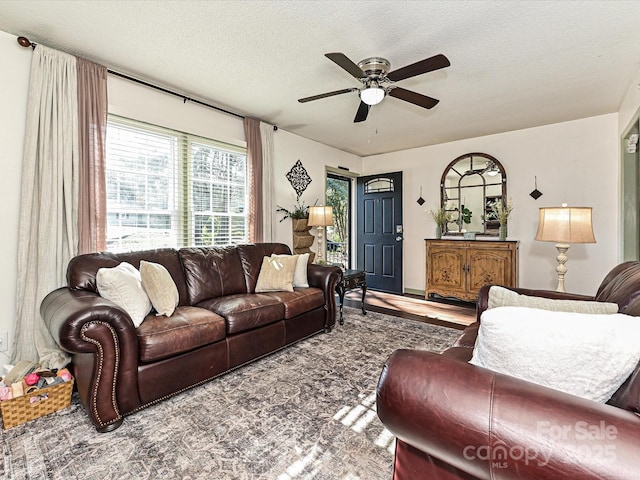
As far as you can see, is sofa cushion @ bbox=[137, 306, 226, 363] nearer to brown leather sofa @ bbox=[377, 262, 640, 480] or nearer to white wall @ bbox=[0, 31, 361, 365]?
white wall @ bbox=[0, 31, 361, 365]

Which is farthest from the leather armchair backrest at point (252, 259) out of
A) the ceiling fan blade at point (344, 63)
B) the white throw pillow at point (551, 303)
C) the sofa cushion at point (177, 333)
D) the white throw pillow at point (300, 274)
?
the white throw pillow at point (551, 303)

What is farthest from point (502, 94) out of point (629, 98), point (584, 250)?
point (584, 250)

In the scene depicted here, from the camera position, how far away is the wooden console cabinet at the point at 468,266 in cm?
438

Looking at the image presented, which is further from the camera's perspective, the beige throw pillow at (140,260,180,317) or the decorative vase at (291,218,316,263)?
the decorative vase at (291,218,316,263)

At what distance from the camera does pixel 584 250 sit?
411cm

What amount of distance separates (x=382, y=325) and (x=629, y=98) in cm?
342

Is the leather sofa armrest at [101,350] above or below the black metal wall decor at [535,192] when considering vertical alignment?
below

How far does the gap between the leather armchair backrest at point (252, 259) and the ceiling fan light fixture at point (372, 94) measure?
1.94m

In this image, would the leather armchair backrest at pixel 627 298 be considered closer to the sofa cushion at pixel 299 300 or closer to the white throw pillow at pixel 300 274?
the sofa cushion at pixel 299 300

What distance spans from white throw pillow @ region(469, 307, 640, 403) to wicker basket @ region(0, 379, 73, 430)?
2.48 m

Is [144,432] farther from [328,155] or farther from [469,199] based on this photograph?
[469,199]

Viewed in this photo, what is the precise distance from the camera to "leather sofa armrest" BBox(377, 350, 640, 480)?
0.72 metres

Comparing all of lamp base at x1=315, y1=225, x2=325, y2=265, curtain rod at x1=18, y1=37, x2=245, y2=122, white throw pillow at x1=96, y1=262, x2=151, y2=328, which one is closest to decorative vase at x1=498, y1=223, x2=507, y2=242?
lamp base at x1=315, y1=225, x2=325, y2=265

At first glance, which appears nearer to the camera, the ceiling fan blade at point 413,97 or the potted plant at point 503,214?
the ceiling fan blade at point 413,97
